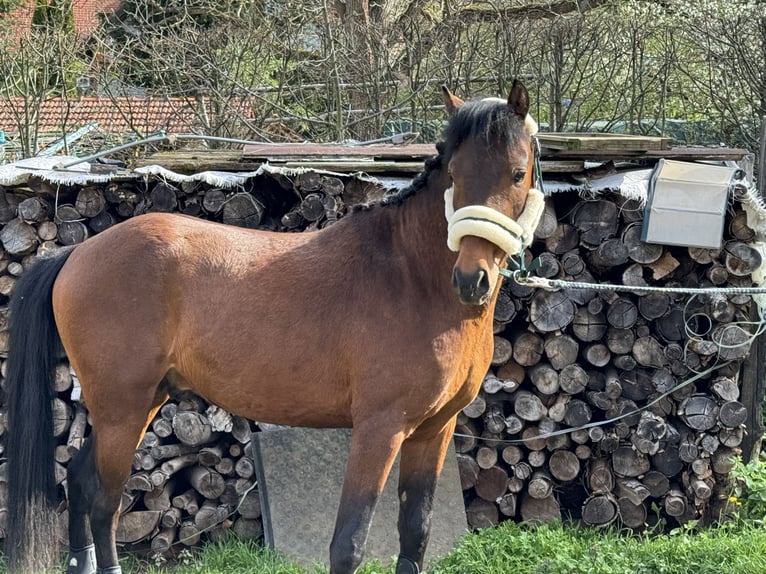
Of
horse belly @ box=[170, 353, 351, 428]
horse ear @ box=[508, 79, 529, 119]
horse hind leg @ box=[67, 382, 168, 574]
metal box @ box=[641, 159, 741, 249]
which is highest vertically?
horse ear @ box=[508, 79, 529, 119]

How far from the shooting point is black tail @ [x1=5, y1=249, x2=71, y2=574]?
3.80 metres

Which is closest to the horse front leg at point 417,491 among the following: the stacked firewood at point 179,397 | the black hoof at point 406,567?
the black hoof at point 406,567

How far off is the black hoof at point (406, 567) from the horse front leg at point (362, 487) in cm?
47

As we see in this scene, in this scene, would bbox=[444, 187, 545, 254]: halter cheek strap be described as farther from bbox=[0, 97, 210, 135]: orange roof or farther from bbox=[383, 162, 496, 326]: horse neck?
bbox=[0, 97, 210, 135]: orange roof

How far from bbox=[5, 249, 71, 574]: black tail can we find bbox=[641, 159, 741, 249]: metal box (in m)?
2.95

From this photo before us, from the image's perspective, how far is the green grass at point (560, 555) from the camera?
4102 mm

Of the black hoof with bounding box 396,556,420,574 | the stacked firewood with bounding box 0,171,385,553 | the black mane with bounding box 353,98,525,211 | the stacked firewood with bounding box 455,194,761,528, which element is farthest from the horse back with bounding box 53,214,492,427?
the stacked firewood with bounding box 455,194,761,528

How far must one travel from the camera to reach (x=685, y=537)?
4465 millimetres

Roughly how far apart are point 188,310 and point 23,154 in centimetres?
597

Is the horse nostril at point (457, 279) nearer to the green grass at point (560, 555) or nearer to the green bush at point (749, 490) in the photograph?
the green grass at point (560, 555)

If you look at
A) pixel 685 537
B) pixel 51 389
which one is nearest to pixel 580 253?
pixel 685 537

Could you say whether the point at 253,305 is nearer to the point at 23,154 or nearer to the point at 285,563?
the point at 285,563

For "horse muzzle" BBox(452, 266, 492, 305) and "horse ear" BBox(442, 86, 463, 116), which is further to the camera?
"horse ear" BBox(442, 86, 463, 116)

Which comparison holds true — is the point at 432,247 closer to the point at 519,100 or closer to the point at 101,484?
the point at 519,100
